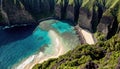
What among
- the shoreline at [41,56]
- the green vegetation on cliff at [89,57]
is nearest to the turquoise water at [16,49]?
the shoreline at [41,56]

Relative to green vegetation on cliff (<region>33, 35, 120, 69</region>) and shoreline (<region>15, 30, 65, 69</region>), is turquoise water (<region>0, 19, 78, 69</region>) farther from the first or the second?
green vegetation on cliff (<region>33, 35, 120, 69</region>)

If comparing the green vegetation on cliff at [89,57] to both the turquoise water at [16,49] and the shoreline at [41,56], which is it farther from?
the turquoise water at [16,49]

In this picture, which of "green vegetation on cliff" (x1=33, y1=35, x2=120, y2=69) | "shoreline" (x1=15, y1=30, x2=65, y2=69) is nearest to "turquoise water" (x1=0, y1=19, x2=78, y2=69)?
"shoreline" (x1=15, y1=30, x2=65, y2=69)

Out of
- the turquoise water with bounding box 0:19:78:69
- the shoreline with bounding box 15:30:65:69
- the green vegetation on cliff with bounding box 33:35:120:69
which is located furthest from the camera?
the turquoise water with bounding box 0:19:78:69

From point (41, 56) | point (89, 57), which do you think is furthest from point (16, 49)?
point (89, 57)

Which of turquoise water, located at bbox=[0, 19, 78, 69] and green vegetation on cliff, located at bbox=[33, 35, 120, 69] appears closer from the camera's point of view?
green vegetation on cliff, located at bbox=[33, 35, 120, 69]

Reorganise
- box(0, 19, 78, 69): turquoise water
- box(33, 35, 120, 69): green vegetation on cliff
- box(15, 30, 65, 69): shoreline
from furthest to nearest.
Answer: box(0, 19, 78, 69): turquoise water, box(15, 30, 65, 69): shoreline, box(33, 35, 120, 69): green vegetation on cliff

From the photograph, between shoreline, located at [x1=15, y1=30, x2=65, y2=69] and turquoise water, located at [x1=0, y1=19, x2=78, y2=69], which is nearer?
shoreline, located at [x1=15, y1=30, x2=65, y2=69]

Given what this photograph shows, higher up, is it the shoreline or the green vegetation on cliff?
the green vegetation on cliff

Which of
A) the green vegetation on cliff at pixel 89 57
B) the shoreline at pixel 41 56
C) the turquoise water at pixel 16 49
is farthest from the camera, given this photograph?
the turquoise water at pixel 16 49

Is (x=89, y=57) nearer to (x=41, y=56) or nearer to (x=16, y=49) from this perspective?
(x=41, y=56)

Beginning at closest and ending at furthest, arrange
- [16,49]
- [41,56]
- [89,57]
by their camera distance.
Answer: [89,57], [41,56], [16,49]
